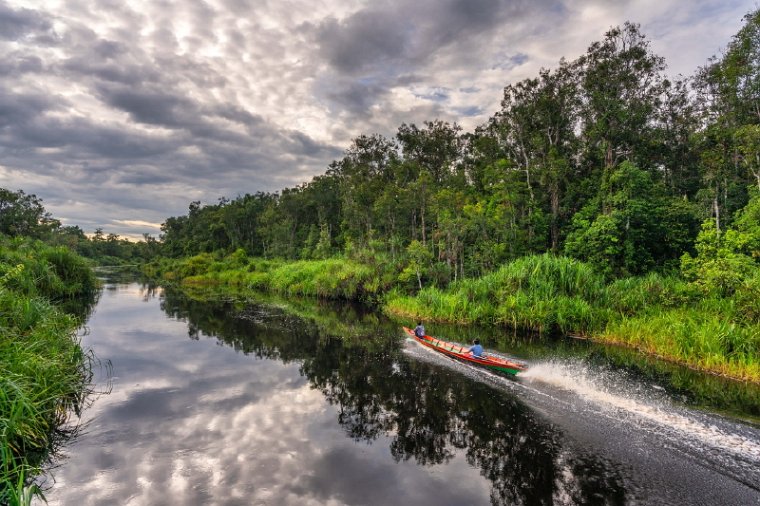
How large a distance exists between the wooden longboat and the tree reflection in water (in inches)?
40.3

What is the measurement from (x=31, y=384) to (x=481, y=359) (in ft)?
42.6

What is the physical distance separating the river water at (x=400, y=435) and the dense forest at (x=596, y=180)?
359 inches

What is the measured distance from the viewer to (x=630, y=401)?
37.6ft

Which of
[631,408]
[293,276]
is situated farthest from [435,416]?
[293,276]

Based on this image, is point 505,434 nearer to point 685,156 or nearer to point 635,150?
point 635,150

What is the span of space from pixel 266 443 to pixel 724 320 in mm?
16734

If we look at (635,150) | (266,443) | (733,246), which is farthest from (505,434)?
(635,150)

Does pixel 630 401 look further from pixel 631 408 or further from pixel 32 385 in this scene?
pixel 32 385

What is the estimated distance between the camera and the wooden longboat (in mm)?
14188

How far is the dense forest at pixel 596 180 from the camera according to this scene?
23625 millimetres

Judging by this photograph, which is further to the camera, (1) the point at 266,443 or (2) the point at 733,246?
(2) the point at 733,246

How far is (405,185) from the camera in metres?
43.4

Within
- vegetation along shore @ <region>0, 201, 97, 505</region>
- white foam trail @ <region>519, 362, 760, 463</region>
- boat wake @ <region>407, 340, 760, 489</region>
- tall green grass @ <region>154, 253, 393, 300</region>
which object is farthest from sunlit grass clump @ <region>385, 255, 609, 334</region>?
vegetation along shore @ <region>0, 201, 97, 505</region>

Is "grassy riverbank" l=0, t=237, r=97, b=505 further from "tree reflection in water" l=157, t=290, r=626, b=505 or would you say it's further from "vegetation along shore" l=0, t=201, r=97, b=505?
"tree reflection in water" l=157, t=290, r=626, b=505
